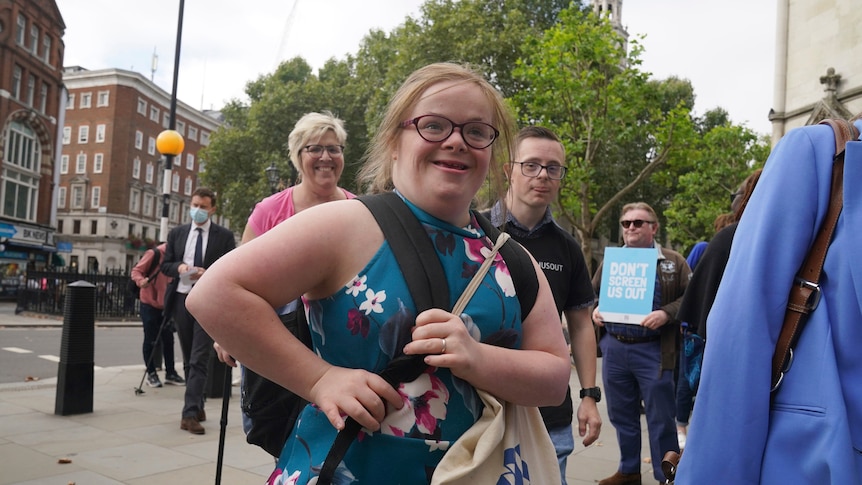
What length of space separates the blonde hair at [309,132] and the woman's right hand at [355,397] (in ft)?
8.91

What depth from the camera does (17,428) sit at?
590 cm

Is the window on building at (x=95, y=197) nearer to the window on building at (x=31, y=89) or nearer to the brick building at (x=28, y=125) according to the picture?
the brick building at (x=28, y=125)

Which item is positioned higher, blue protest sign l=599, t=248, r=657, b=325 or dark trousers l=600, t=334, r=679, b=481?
blue protest sign l=599, t=248, r=657, b=325

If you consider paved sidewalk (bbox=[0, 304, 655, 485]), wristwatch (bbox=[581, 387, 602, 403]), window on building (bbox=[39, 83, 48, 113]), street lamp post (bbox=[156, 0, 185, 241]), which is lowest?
paved sidewalk (bbox=[0, 304, 655, 485])

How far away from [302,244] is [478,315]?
0.43 m

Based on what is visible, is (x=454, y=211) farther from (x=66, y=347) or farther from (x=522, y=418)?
(x=66, y=347)

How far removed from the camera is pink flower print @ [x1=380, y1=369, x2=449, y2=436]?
4.67 feet

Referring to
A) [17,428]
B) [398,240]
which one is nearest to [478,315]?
[398,240]

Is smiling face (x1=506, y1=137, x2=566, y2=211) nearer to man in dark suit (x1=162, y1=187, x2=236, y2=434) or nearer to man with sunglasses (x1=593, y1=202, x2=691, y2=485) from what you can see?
man with sunglasses (x1=593, y1=202, x2=691, y2=485)

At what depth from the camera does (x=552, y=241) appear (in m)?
3.39

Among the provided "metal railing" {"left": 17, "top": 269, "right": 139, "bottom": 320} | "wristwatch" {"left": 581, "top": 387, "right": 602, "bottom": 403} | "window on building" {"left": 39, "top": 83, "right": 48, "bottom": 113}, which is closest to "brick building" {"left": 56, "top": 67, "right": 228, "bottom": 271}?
"window on building" {"left": 39, "top": 83, "right": 48, "bottom": 113}

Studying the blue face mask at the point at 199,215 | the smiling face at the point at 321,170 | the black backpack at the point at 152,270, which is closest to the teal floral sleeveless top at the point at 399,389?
the smiling face at the point at 321,170

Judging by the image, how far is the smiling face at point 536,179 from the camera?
10.9 feet

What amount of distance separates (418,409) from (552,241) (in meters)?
2.10
